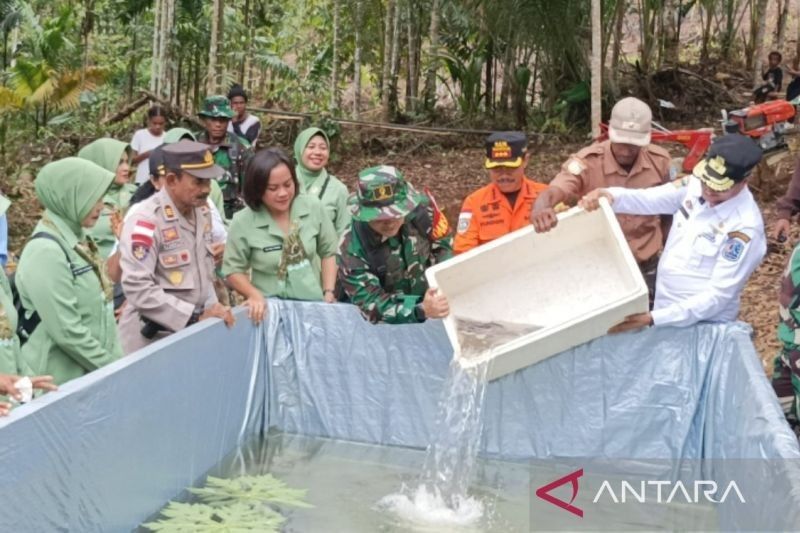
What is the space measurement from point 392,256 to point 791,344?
5.42ft

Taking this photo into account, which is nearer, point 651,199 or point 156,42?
point 651,199

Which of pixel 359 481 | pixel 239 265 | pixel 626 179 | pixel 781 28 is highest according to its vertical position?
pixel 781 28

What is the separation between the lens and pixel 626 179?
486cm

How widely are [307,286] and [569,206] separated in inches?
51.3

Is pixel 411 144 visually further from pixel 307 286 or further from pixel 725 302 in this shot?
pixel 725 302

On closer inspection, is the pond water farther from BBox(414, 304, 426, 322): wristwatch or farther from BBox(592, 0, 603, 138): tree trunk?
BBox(592, 0, 603, 138): tree trunk

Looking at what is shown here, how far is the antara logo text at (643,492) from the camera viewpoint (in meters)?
4.34

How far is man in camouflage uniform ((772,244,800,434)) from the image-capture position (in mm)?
4102

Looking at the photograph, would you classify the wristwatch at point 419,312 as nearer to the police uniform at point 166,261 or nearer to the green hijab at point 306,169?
the police uniform at point 166,261

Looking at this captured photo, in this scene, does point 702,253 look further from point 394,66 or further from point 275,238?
point 394,66

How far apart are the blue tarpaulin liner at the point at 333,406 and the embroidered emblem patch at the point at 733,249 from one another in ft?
1.03

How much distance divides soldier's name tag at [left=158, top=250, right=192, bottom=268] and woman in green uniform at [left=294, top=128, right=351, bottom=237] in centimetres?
151

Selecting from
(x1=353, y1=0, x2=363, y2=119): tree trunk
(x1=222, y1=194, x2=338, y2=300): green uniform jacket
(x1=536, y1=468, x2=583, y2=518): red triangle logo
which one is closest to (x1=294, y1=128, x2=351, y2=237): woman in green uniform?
(x1=222, y1=194, x2=338, y2=300): green uniform jacket

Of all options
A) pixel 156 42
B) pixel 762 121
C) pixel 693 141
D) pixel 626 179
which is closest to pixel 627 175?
pixel 626 179
